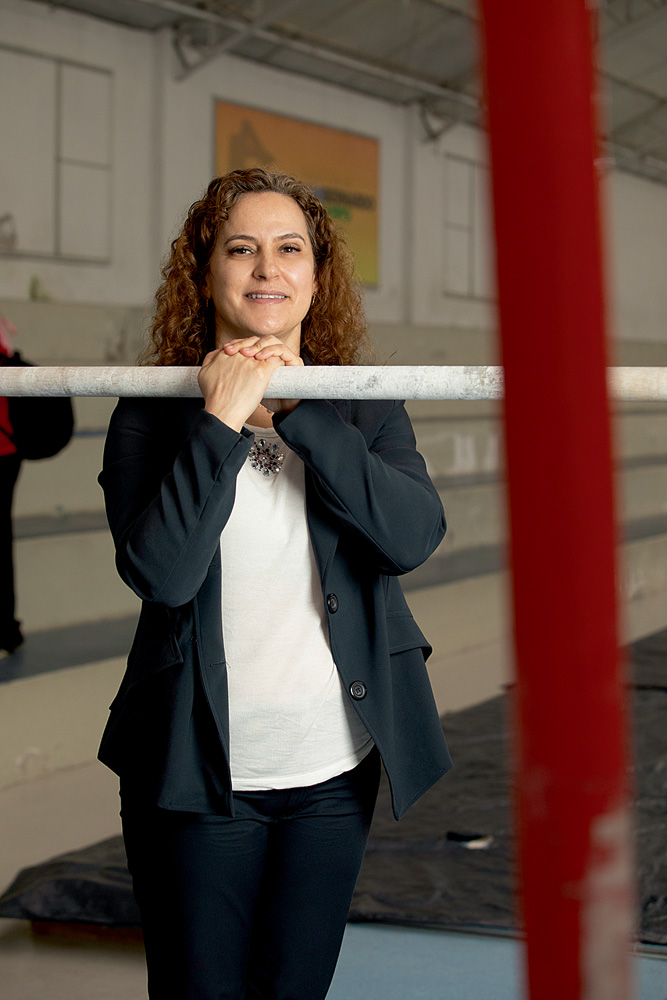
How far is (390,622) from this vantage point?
131 cm

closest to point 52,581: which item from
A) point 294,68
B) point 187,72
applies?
point 187,72

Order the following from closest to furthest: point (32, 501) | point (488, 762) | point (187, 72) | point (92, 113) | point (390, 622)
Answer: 1. point (390, 622)
2. point (488, 762)
3. point (32, 501)
4. point (92, 113)
5. point (187, 72)

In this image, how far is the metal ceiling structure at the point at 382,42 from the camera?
7402 millimetres

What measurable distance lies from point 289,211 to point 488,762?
2485mm

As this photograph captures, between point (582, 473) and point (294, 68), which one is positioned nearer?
point (582, 473)

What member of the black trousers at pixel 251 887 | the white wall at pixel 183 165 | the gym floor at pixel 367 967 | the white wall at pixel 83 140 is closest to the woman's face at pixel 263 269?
the black trousers at pixel 251 887

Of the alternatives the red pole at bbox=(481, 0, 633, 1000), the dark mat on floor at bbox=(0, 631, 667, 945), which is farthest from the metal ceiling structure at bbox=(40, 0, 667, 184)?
the red pole at bbox=(481, 0, 633, 1000)

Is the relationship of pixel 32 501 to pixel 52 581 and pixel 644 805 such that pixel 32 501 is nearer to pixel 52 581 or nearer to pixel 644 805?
pixel 52 581

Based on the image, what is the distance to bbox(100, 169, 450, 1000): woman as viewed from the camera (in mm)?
1182

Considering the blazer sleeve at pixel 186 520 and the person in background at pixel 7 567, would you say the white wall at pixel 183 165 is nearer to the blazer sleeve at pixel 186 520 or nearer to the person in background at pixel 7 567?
the person in background at pixel 7 567

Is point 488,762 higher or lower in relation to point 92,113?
lower

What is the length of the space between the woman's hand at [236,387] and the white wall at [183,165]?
3779 millimetres

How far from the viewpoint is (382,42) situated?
877 cm

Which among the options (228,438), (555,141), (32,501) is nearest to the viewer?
(555,141)
